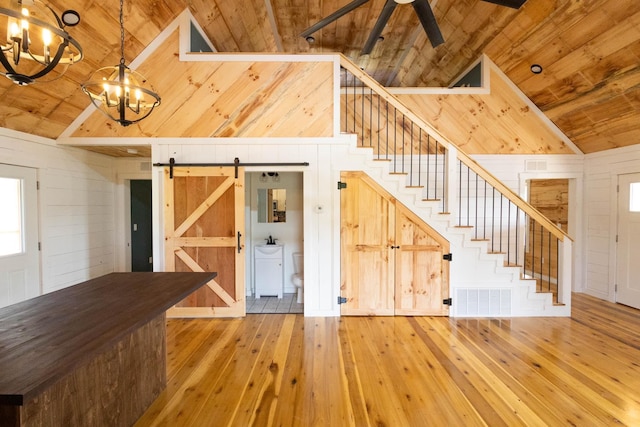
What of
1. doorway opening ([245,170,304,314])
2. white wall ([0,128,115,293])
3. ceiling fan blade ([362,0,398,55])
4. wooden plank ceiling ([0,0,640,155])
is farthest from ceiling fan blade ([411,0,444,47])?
white wall ([0,128,115,293])

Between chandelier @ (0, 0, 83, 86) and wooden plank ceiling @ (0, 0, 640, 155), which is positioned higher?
wooden plank ceiling @ (0, 0, 640, 155)

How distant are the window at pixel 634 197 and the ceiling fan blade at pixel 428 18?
3.97 metres

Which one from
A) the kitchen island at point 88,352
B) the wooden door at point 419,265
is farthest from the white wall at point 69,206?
the wooden door at point 419,265

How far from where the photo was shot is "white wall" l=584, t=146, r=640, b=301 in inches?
185

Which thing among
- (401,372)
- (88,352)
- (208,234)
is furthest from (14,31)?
(401,372)

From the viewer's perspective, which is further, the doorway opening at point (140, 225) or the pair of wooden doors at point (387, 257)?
the doorway opening at point (140, 225)

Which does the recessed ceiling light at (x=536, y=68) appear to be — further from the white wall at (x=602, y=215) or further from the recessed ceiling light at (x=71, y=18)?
the recessed ceiling light at (x=71, y=18)

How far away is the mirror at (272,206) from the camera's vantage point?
5398 mm

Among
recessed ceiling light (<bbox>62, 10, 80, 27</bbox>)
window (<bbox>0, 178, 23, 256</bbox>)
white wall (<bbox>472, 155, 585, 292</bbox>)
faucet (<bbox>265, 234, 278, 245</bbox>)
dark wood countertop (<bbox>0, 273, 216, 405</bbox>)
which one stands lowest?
dark wood countertop (<bbox>0, 273, 216, 405</bbox>)

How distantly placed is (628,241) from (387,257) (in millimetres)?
3803

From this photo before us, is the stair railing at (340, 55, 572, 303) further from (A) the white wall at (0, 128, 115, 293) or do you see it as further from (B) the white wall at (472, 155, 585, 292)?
(A) the white wall at (0, 128, 115, 293)

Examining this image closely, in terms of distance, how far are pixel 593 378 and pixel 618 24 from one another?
3763 mm

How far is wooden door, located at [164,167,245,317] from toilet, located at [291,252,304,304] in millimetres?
1043

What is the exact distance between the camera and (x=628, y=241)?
14.9 feet
